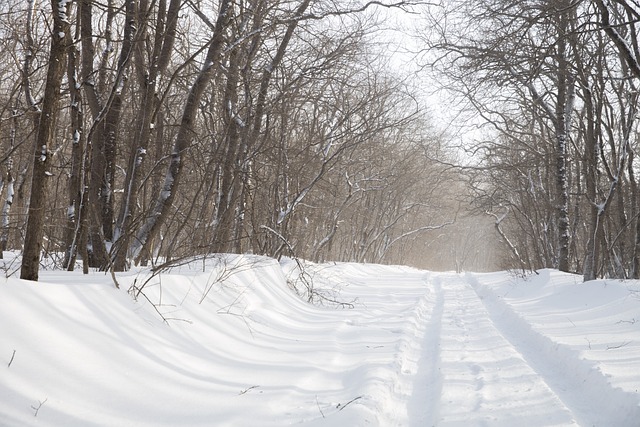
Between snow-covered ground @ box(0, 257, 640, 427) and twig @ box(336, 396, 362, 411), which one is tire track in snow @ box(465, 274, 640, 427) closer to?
snow-covered ground @ box(0, 257, 640, 427)

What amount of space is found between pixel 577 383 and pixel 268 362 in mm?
3043

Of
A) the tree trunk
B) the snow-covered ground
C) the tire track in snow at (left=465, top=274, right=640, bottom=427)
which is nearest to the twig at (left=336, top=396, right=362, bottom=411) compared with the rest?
the snow-covered ground

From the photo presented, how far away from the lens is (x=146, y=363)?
128 inches

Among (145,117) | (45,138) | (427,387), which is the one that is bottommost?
(427,387)

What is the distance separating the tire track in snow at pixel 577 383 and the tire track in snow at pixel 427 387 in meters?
1.05

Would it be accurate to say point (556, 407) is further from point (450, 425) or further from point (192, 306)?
point (192, 306)

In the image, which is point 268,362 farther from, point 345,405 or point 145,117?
point 145,117

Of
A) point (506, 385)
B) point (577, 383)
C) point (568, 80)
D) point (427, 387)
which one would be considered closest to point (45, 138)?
point (427, 387)

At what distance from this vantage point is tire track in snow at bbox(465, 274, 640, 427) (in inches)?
134

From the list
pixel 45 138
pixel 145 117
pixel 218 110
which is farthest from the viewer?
pixel 218 110

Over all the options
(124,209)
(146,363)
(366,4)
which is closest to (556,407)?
(146,363)

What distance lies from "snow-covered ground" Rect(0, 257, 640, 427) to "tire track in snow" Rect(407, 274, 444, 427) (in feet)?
0.06

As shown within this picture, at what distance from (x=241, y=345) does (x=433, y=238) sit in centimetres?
4660

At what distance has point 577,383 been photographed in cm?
419
